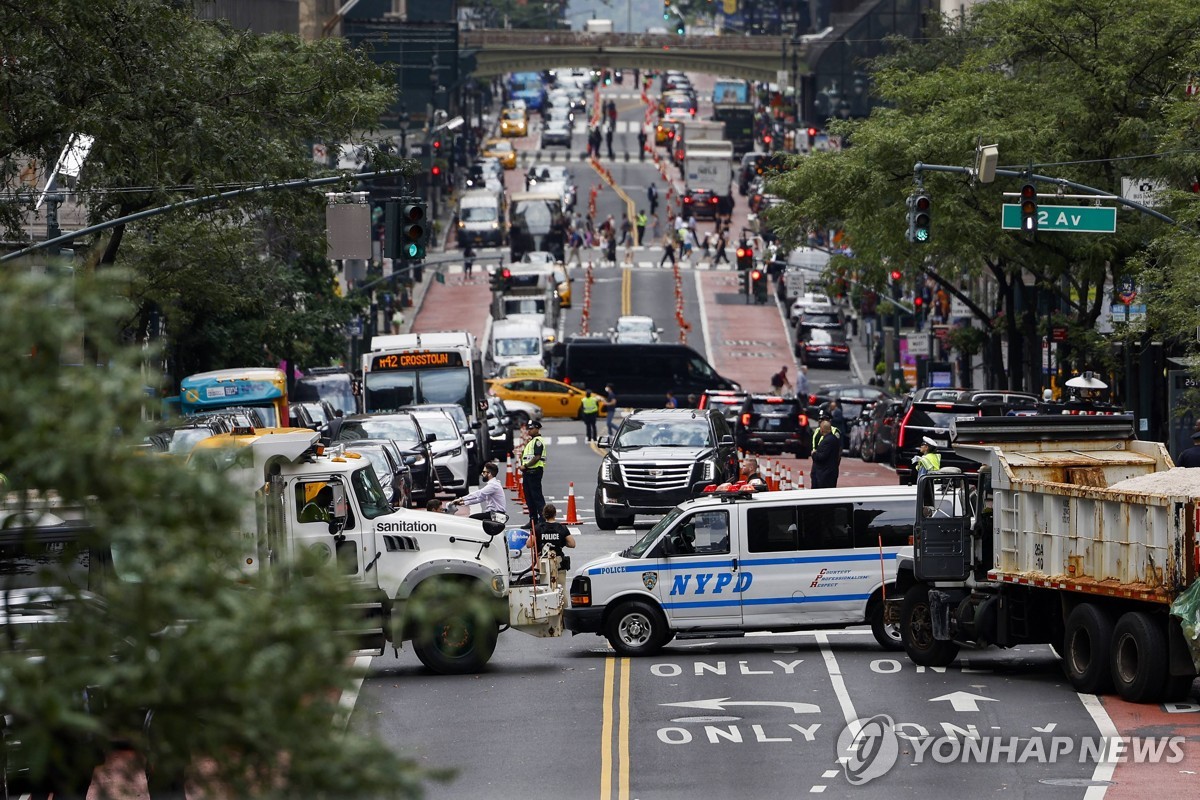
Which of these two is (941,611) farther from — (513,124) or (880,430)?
(513,124)

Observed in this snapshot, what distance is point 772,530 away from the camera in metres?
20.1

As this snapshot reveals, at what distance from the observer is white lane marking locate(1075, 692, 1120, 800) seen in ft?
46.1

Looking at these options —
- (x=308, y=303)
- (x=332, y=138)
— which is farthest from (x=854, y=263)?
(x=332, y=138)

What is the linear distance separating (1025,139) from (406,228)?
1774 centimetres

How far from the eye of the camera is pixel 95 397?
582 centimetres

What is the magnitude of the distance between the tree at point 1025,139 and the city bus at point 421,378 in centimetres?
920

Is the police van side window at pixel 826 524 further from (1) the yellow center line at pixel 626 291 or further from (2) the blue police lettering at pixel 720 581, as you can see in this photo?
(1) the yellow center line at pixel 626 291

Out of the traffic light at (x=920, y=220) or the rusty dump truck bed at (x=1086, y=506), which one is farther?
the traffic light at (x=920, y=220)

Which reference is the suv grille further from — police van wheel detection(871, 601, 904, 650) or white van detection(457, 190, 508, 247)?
white van detection(457, 190, 508, 247)

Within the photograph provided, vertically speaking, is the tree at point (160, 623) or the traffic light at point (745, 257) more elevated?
the traffic light at point (745, 257)

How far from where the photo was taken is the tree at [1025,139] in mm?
41469

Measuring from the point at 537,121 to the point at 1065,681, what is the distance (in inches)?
5270

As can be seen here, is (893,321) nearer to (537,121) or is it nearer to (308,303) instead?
(308,303)

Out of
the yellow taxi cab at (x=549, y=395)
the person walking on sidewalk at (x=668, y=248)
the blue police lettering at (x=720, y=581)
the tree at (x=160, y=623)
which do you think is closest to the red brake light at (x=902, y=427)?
the blue police lettering at (x=720, y=581)
